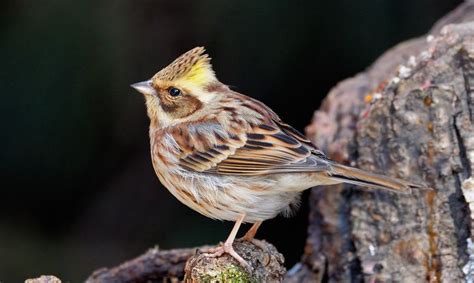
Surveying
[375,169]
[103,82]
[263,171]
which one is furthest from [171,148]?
[103,82]

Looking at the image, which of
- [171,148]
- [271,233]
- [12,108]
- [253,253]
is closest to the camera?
[253,253]

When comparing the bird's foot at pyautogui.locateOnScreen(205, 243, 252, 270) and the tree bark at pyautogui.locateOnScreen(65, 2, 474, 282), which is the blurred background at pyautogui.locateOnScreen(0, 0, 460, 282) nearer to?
the tree bark at pyautogui.locateOnScreen(65, 2, 474, 282)

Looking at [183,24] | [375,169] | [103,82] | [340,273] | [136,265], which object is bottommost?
[136,265]

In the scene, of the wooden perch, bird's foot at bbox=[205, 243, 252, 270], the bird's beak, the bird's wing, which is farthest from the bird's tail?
the bird's beak

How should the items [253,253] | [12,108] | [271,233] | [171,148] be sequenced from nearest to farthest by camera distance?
1. [253,253]
2. [171,148]
3. [12,108]
4. [271,233]

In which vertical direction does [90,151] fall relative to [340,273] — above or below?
above

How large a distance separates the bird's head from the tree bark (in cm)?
85

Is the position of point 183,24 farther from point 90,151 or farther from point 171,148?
point 171,148

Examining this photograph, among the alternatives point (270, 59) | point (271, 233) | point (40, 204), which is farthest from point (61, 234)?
point (270, 59)

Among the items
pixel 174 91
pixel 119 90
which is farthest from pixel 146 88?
pixel 119 90

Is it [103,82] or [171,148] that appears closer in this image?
[171,148]

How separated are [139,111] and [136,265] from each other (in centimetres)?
254

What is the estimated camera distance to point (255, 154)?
17.4 ft

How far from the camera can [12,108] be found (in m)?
7.71
